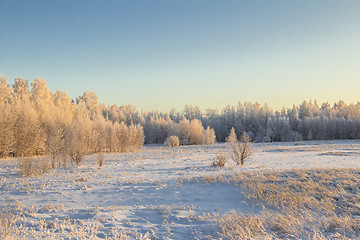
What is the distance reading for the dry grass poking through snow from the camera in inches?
185

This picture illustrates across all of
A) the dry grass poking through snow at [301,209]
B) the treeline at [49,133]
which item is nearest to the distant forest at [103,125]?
the treeline at [49,133]

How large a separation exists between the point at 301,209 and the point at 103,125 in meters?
30.2

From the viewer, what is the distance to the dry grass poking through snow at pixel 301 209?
4699 mm

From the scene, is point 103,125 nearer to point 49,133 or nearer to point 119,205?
point 49,133

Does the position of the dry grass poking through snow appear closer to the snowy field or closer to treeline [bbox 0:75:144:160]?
the snowy field

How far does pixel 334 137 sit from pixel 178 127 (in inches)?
1730

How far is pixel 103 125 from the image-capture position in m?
32.7

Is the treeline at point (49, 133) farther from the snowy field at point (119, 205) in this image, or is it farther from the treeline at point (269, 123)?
the treeline at point (269, 123)

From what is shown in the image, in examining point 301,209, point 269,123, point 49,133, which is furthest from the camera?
point 269,123

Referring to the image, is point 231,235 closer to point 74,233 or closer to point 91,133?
point 74,233

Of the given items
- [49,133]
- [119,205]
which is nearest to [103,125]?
[49,133]

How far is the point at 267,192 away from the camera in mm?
8195

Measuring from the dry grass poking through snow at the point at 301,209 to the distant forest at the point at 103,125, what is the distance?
1359 centimetres

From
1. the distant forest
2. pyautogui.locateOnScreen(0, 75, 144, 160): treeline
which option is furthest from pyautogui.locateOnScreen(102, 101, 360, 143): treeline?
pyautogui.locateOnScreen(0, 75, 144, 160): treeline
